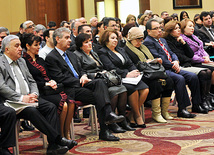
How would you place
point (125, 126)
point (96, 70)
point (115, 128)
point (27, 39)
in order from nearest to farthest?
point (27, 39) < point (115, 128) < point (125, 126) < point (96, 70)

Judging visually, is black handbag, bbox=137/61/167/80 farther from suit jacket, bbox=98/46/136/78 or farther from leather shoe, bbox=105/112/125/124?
leather shoe, bbox=105/112/125/124

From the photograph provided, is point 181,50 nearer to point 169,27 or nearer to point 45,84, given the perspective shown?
point 169,27

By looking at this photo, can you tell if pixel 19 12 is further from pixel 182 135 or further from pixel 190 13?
pixel 182 135

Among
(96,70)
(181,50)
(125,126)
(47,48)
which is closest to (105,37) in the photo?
(96,70)

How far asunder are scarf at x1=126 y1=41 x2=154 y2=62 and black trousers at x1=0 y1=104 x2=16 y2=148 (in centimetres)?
247

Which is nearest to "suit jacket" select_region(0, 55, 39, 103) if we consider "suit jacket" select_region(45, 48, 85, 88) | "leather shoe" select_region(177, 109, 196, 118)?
"suit jacket" select_region(45, 48, 85, 88)

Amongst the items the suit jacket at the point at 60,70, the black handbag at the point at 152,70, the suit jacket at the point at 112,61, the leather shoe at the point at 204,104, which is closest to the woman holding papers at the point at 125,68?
the suit jacket at the point at 112,61

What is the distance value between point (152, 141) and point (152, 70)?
1.40m

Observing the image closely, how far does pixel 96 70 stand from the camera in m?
5.16

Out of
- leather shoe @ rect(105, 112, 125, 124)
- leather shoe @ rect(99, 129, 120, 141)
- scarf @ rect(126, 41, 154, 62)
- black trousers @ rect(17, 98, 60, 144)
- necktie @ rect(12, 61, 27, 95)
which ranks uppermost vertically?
scarf @ rect(126, 41, 154, 62)

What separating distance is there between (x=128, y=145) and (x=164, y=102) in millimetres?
1633

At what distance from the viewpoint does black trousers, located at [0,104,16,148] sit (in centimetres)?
372

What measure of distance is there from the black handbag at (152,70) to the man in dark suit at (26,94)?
178 centimetres

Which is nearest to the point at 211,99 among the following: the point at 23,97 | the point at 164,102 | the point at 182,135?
the point at 164,102
